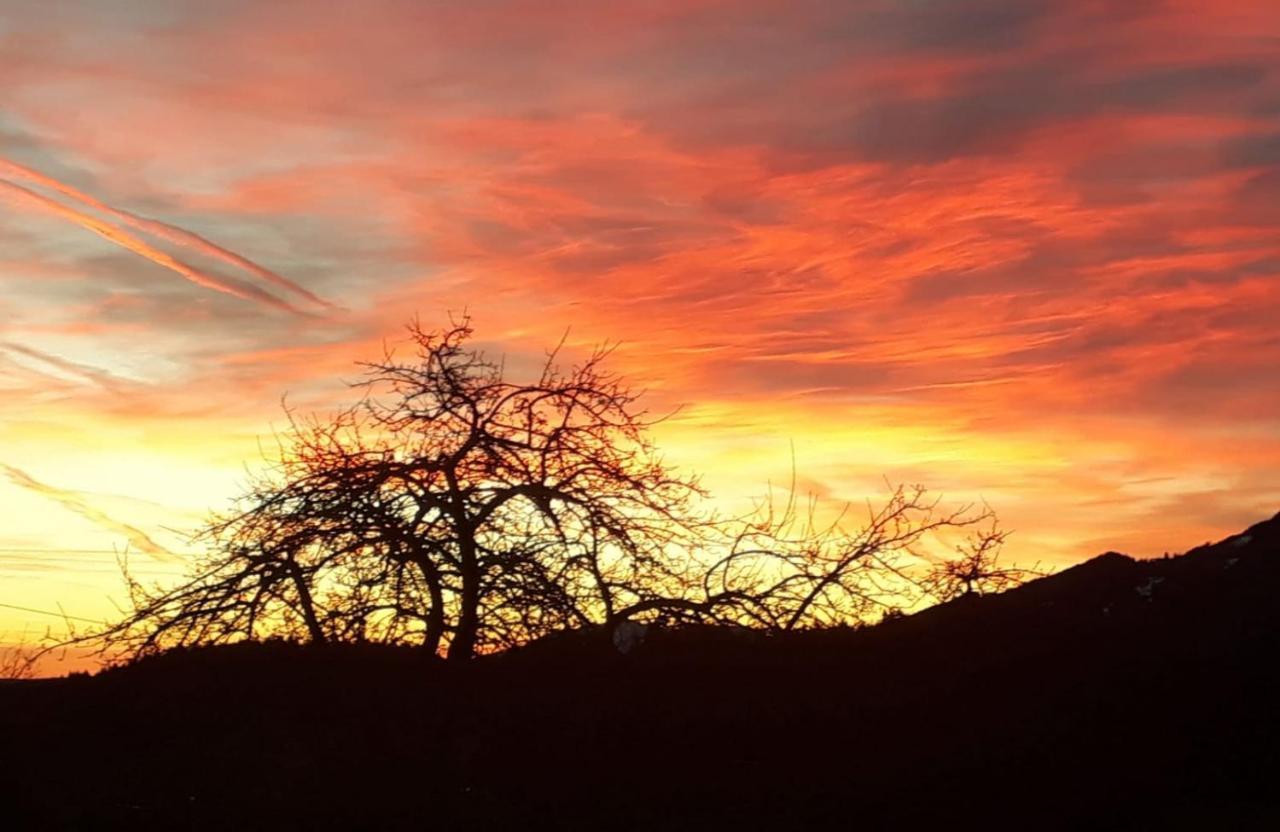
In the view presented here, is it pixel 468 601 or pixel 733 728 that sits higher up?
pixel 468 601

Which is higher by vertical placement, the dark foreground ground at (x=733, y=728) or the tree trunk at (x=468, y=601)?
the tree trunk at (x=468, y=601)

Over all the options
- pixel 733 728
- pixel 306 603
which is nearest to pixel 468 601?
pixel 306 603

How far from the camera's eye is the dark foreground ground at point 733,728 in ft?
42.8

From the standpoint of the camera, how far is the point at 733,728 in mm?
14977

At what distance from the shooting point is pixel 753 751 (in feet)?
47.6

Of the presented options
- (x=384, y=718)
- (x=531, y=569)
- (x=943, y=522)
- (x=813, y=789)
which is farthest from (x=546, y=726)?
(x=943, y=522)

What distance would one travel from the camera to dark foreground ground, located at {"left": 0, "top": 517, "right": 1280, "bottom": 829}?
42.8 ft

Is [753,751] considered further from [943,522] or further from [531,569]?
[943,522]

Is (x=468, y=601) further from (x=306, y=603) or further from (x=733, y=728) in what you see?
(x=733, y=728)

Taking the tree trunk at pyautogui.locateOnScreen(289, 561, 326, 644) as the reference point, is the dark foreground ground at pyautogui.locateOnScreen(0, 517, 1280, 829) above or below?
below

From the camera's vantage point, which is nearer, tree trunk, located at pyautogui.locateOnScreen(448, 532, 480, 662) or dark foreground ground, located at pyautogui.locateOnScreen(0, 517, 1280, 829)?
dark foreground ground, located at pyautogui.locateOnScreen(0, 517, 1280, 829)

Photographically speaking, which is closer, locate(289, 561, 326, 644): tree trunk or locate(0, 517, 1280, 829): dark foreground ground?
locate(0, 517, 1280, 829): dark foreground ground

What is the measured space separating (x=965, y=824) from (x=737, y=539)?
8.69 m

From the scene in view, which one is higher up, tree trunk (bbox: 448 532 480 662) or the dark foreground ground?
tree trunk (bbox: 448 532 480 662)
